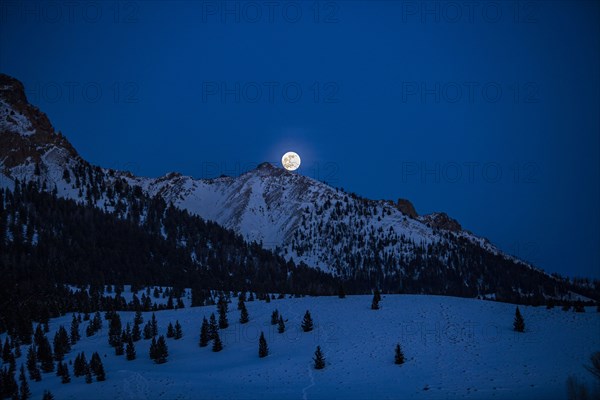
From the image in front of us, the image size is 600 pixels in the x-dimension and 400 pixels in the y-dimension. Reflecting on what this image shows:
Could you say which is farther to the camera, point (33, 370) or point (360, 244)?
point (360, 244)

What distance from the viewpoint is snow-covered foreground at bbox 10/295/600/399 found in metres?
25.7

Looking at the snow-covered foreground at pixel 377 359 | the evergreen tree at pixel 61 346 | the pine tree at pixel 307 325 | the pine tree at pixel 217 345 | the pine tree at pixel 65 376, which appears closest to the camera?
the snow-covered foreground at pixel 377 359

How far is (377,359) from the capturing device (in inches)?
1228

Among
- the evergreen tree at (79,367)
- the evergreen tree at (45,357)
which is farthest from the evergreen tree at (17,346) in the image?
the evergreen tree at (79,367)

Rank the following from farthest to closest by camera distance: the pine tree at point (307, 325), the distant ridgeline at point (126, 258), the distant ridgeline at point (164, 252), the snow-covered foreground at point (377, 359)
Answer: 1. the distant ridgeline at point (164, 252)
2. the distant ridgeline at point (126, 258)
3. the pine tree at point (307, 325)
4. the snow-covered foreground at point (377, 359)

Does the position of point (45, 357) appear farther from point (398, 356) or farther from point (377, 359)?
point (398, 356)

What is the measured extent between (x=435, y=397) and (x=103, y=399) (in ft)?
66.2

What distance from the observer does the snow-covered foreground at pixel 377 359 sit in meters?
25.7

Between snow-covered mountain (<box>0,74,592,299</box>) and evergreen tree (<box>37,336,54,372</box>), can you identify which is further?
snow-covered mountain (<box>0,74,592,299</box>)

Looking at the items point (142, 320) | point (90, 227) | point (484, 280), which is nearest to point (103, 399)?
point (142, 320)

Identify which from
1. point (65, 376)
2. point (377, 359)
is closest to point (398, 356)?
point (377, 359)

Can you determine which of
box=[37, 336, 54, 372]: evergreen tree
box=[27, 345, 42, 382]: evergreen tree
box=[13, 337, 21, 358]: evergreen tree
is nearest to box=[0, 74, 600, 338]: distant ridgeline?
box=[13, 337, 21, 358]: evergreen tree

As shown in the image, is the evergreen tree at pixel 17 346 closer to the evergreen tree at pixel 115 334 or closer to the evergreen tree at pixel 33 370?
the evergreen tree at pixel 33 370

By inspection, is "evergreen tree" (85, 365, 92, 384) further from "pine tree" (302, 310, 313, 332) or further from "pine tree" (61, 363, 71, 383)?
"pine tree" (302, 310, 313, 332)
